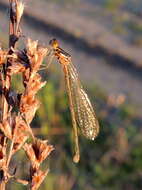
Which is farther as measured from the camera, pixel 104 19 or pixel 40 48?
pixel 104 19

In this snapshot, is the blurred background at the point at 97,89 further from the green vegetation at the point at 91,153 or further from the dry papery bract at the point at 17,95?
the dry papery bract at the point at 17,95

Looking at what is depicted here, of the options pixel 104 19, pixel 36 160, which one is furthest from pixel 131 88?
pixel 36 160

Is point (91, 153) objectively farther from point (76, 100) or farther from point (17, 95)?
point (17, 95)

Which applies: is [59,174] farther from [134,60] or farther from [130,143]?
[134,60]

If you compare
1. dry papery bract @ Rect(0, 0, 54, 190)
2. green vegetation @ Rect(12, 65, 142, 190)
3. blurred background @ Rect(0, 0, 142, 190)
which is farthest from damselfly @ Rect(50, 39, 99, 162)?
green vegetation @ Rect(12, 65, 142, 190)

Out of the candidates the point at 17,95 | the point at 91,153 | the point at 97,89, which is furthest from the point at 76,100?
the point at 97,89
